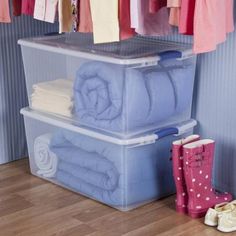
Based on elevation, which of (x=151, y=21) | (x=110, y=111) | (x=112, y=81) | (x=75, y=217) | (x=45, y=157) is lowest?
(x=75, y=217)

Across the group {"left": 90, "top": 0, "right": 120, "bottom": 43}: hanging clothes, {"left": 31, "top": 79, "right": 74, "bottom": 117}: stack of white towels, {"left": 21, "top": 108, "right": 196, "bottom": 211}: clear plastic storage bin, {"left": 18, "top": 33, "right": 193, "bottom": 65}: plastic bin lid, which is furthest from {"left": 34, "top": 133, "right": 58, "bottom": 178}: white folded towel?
{"left": 90, "top": 0, "right": 120, "bottom": 43}: hanging clothes

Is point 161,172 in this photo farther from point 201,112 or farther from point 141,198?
point 201,112

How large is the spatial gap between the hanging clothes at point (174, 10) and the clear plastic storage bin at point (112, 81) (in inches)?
9.0

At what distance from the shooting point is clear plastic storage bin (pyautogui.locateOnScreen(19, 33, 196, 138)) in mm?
2277

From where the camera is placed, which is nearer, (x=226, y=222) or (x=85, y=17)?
(x=226, y=222)

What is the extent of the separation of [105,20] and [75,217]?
79 centimetres

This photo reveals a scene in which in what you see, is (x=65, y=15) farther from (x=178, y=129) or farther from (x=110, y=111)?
(x=178, y=129)

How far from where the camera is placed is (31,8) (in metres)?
2.53

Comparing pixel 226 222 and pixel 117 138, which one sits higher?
pixel 117 138

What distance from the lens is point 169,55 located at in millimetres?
2350

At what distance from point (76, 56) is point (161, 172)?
2.03 ft

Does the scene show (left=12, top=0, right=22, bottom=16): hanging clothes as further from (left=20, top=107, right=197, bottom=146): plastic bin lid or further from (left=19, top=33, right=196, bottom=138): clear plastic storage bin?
(left=20, top=107, right=197, bottom=146): plastic bin lid

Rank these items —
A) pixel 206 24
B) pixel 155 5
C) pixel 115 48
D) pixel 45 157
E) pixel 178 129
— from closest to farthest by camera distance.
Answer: pixel 206 24 → pixel 155 5 → pixel 178 129 → pixel 115 48 → pixel 45 157

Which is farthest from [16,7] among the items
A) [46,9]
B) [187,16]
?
[187,16]
